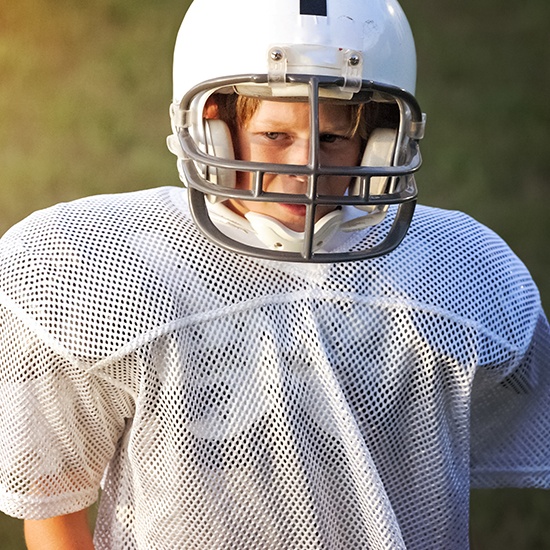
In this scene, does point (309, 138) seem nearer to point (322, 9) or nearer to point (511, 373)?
point (322, 9)

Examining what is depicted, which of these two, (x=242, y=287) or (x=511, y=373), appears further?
(x=511, y=373)

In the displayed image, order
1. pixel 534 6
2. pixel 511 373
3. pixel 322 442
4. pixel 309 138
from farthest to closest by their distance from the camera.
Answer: pixel 534 6
pixel 511 373
pixel 322 442
pixel 309 138

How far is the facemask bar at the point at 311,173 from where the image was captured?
1250 mm

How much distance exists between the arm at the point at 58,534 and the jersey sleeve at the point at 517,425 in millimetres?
584

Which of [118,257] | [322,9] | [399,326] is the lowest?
[399,326]

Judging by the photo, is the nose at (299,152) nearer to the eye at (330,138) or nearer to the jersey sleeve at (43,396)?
the eye at (330,138)

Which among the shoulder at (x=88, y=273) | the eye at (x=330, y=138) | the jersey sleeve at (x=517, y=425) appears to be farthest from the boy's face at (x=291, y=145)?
the jersey sleeve at (x=517, y=425)

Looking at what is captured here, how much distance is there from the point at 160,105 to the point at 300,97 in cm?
220

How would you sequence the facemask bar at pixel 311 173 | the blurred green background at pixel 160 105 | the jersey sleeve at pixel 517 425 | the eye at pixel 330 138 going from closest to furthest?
the facemask bar at pixel 311 173, the eye at pixel 330 138, the jersey sleeve at pixel 517 425, the blurred green background at pixel 160 105

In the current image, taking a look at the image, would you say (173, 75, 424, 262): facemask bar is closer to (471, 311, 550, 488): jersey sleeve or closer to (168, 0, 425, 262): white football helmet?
(168, 0, 425, 262): white football helmet

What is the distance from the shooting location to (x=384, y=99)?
1.40m

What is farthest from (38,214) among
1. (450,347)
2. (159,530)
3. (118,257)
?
(450,347)

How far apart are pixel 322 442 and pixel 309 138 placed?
394 mm

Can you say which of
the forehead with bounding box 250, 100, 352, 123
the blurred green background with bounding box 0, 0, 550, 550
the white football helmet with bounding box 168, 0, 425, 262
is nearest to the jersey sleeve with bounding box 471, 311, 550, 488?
the white football helmet with bounding box 168, 0, 425, 262
